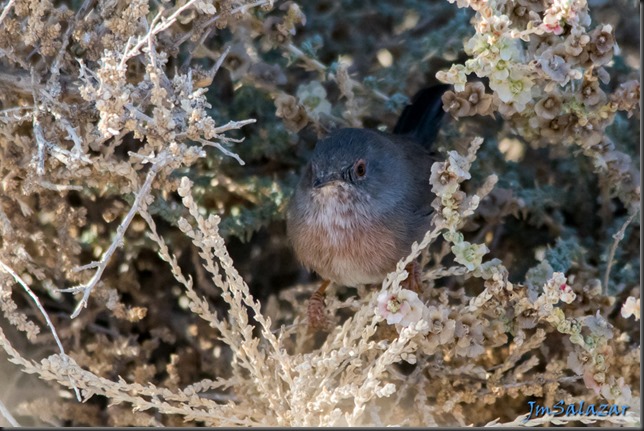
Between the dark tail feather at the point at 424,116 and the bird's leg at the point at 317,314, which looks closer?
the bird's leg at the point at 317,314

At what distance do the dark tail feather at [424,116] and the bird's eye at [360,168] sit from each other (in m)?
0.64

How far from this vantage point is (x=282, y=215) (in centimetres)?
407

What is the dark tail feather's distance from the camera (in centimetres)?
410

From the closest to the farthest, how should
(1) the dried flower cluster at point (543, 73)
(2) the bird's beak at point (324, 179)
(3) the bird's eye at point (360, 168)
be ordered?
(1) the dried flower cluster at point (543, 73), (2) the bird's beak at point (324, 179), (3) the bird's eye at point (360, 168)

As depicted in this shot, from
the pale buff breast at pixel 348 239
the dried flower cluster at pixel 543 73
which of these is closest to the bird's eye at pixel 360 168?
the pale buff breast at pixel 348 239

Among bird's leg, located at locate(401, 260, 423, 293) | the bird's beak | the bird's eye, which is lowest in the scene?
bird's leg, located at locate(401, 260, 423, 293)

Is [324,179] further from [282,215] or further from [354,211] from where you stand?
[282,215]

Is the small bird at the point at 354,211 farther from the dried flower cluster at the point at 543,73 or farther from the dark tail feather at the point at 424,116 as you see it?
the dried flower cluster at the point at 543,73

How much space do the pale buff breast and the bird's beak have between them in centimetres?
5

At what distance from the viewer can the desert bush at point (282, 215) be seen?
2803 mm

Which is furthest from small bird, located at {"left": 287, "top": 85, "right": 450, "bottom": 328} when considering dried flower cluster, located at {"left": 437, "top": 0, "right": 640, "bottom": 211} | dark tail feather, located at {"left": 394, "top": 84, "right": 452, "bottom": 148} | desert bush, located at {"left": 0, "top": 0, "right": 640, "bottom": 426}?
dried flower cluster, located at {"left": 437, "top": 0, "right": 640, "bottom": 211}

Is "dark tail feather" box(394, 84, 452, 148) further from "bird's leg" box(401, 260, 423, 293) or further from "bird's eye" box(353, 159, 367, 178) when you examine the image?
"bird's leg" box(401, 260, 423, 293)

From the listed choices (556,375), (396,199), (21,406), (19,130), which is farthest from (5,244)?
(556,375)

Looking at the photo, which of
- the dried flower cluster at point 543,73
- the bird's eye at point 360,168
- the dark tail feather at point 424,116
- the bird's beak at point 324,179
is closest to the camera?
the dried flower cluster at point 543,73
